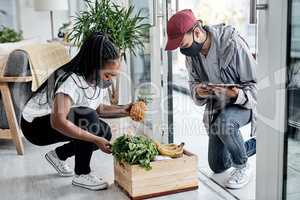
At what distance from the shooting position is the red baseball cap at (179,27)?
239 centimetres

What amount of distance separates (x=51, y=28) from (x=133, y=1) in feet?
9.06

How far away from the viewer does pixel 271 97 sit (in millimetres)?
1909

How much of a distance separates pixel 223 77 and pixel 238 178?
0.65 metres

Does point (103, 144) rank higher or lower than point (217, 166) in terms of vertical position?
higher

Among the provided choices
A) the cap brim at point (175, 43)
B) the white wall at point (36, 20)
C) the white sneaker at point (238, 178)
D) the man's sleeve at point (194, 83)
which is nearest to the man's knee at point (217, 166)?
the white sneaker at point (238, 178)

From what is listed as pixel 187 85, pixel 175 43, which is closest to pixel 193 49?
pixel 175 43

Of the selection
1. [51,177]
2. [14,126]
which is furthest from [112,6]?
[51,177]

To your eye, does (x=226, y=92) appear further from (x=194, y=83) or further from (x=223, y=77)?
(x=194, y=83)

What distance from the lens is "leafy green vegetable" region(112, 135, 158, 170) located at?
2312 millimetres

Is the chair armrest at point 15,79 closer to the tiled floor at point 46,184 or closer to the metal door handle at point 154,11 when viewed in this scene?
the tiled floor at point 46,184

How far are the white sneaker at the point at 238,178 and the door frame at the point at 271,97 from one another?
1.57ft

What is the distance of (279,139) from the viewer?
1.90 meters

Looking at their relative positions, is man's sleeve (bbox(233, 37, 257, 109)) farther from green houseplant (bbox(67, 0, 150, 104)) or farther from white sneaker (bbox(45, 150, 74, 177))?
green houseplant (bbox(67, 0, 150, 104))

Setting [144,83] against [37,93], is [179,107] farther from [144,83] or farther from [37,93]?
[37,93]
